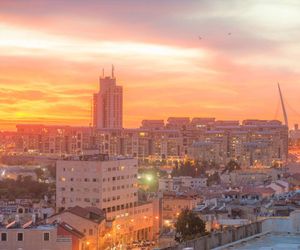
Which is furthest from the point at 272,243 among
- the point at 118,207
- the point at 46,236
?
the point at 118,207

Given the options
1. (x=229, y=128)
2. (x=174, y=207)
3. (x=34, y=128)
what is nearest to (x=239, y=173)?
(x=174, y=207)

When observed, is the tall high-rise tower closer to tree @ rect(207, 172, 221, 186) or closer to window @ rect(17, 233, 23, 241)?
tree @ rect(207, 172, 221, 186)

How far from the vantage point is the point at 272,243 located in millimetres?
4656

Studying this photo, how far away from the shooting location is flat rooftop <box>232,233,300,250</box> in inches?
175

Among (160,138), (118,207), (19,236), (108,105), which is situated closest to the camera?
(19,236)

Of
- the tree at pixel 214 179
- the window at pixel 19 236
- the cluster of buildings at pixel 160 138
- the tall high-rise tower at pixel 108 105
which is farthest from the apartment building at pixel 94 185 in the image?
the tall high-rise tower at pixel 108 105

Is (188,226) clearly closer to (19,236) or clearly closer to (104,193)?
(19,236)

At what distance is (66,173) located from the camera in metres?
22.2

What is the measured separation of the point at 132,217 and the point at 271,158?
3754 cm

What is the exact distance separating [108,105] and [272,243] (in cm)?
7202

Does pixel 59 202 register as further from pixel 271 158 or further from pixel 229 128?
pixel 229 128

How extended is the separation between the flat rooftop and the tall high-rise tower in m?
70.2

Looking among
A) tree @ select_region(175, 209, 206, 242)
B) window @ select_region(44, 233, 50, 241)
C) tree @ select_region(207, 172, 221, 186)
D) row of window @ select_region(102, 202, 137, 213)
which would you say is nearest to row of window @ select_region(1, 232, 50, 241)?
window @ select_region(44, 233, 50, 241)

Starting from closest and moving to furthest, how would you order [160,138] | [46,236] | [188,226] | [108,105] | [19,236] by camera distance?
[46,236] < [19,236] < [188,226] < [160,138] < [108,105]
